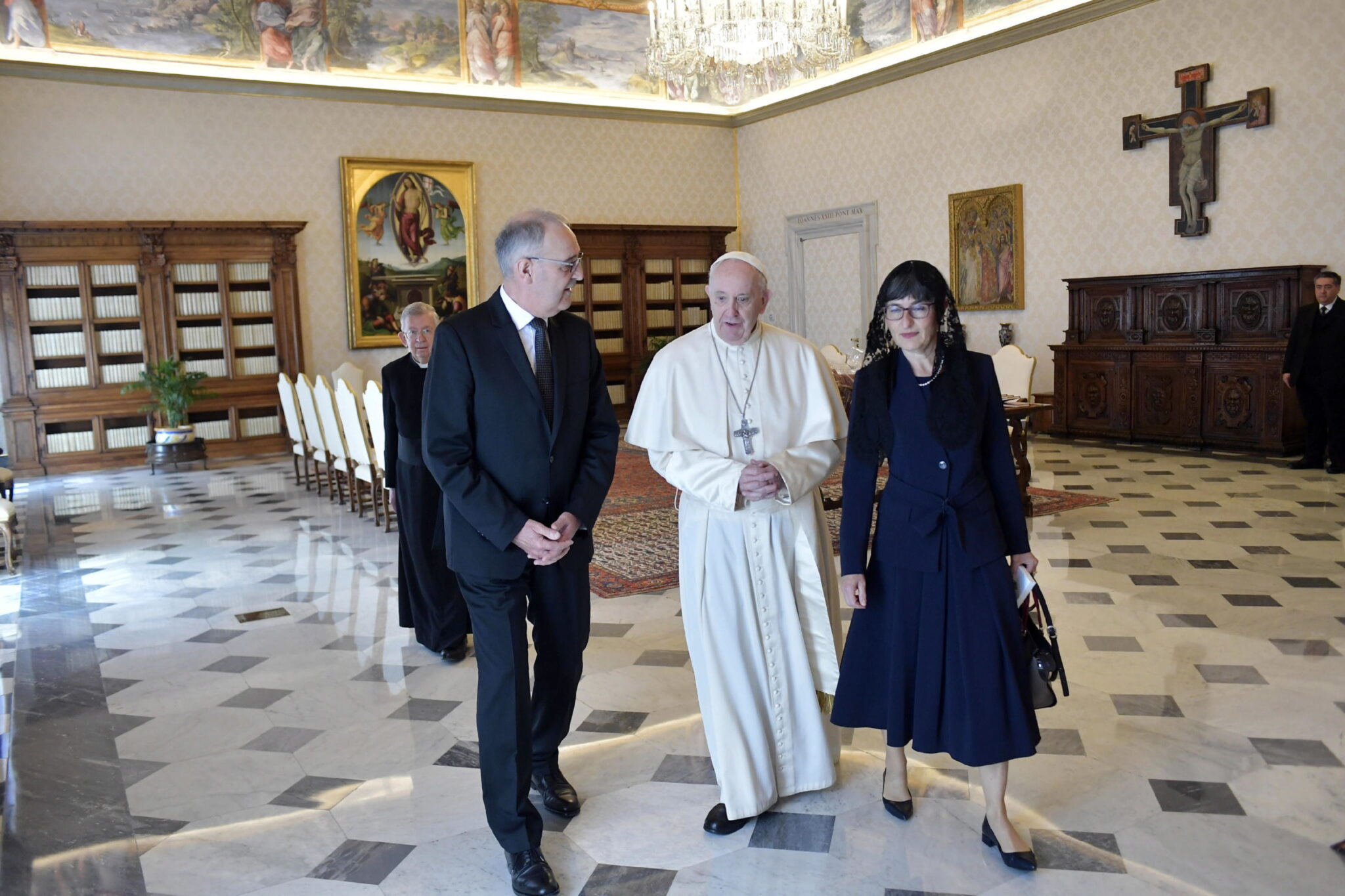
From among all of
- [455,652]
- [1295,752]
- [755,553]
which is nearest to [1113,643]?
[1295,752]

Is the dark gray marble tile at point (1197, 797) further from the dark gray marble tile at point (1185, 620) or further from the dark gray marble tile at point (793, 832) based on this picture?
the dark gray marble tile at point (1185, 620)

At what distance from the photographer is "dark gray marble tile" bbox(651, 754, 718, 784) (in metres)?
3.72

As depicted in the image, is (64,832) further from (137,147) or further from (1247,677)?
(137,147)

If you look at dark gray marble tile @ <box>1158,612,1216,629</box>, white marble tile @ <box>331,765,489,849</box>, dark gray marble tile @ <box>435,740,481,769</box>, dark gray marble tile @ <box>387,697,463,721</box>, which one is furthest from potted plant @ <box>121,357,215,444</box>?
dark gray marble tile @ <box>1158,612,1216,629</box>

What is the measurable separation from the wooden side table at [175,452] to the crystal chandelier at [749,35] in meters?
6.94

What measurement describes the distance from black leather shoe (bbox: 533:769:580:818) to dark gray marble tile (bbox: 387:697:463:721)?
1.03 meters

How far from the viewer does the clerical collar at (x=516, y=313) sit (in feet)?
9.86

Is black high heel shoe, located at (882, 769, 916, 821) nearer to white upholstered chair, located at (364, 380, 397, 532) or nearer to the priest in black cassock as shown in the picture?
the priest in black cassock

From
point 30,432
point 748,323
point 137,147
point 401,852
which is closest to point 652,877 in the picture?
point 401,852

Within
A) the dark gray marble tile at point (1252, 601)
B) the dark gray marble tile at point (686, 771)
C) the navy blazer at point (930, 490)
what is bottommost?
the dark gray marble tile at point (686, 771)

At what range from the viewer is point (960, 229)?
13.8m

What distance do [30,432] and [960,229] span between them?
38.3 feet

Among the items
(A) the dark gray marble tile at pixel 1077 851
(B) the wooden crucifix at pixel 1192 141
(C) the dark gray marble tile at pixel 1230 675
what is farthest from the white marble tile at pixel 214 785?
(B) the wooden crucifix at pixel 1192 141

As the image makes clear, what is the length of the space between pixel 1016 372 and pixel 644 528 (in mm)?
3769
